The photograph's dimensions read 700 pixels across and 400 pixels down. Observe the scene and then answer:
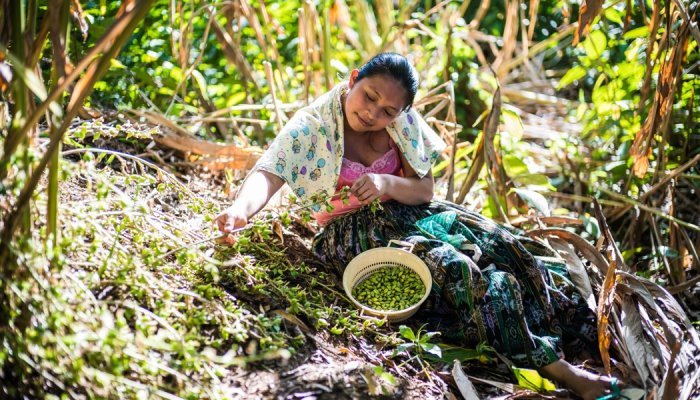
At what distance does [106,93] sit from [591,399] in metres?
2.23

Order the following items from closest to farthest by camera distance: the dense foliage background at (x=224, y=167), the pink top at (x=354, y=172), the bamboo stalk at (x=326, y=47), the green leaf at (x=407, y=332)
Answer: the dense foliage background at (x=224, y=167) < the green leaf at (x=407, y=332) < the pink top at (x=354, y=172) < the bamboo stalk at (x=326, y=47)

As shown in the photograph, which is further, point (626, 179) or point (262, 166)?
point (626, 179)

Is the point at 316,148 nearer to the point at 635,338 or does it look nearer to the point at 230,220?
the point at 230,220

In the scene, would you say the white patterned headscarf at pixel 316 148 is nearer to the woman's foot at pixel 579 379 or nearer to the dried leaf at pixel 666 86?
the woman's foot at pixel 579 379

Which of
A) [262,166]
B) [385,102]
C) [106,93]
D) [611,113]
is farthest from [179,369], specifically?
[611,113]

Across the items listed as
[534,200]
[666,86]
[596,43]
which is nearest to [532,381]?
[534,200]

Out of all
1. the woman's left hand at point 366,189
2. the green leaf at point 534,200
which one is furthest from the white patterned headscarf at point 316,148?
the green leaf at point 534,200

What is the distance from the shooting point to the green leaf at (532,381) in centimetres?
194

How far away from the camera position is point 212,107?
3.32 meters

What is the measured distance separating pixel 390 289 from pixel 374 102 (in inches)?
22.4

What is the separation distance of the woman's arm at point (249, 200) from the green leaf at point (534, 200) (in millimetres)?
951

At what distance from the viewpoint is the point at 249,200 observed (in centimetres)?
204

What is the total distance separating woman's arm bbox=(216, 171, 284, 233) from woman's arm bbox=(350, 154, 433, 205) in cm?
25

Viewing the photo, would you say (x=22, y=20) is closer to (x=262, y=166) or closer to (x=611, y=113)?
(x=262, y=166)
